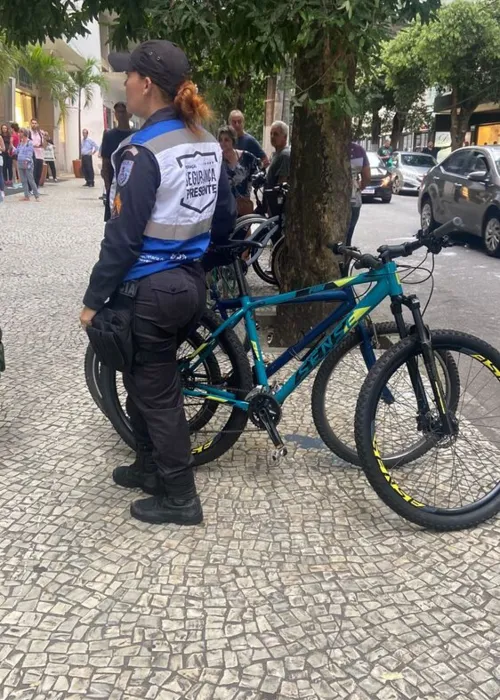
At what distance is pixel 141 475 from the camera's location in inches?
138

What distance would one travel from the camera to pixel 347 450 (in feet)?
12.5

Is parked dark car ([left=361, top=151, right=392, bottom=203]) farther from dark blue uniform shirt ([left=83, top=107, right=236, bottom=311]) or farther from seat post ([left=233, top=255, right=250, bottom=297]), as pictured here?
dark blue uniform shirt ([left=83, top=107, right=236, bottom=311])

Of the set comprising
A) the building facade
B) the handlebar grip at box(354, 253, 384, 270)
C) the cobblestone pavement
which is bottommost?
the cobblestone pavement

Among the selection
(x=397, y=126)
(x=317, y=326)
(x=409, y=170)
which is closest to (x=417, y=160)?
(x=409, y=170)

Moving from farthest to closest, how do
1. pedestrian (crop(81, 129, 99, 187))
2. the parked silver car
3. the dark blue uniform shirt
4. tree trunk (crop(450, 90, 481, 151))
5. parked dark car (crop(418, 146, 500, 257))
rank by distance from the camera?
tree trunk (crop(450, 90, 481, 151)) → the parked silver car → pedestrian (crop(81, 129, 99, 187)) → parked dark car (crop(418, 146, 500, 257)) → the dark blue uniform shirt

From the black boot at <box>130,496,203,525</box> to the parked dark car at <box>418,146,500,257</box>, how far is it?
8617 millimetres

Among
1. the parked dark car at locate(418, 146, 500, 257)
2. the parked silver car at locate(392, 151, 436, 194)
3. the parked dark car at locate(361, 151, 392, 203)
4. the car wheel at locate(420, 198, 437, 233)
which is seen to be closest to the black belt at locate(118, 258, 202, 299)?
the parked dark car at locate(418, 146, 500, 257)

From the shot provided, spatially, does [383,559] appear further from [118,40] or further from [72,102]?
[72,102]

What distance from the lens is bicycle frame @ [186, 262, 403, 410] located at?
3334mm

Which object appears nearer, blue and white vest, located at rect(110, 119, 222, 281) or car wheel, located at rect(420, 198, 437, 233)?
blue and white vest, located at rect(110, 119, 222, 281)

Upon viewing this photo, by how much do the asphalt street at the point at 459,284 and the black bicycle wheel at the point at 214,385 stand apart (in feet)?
3.14

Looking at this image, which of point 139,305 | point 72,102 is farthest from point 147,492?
point 72,102

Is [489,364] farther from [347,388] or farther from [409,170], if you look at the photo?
[409,170]

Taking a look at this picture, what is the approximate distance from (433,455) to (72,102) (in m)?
29.1
